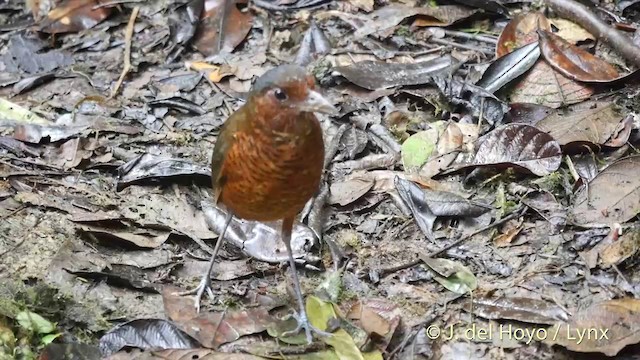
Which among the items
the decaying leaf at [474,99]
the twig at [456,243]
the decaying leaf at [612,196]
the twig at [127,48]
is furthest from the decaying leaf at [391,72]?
the twig at [127,48]

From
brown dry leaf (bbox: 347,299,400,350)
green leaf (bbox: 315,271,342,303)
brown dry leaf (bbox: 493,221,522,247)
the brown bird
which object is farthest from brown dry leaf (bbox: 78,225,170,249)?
brown dry leaf (bbox: 493,221,522,247)

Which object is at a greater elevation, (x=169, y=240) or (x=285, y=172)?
(x=285, y=172)

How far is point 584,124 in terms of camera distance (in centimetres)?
507

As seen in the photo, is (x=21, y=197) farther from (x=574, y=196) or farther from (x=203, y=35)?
(x=574, y=196)

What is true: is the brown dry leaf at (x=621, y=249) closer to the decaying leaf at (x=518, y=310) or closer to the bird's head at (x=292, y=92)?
the decaying leaf at (x=518, y=310)

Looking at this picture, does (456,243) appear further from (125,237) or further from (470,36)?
(470,36)

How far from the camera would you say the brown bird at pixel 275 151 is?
3664 millimetres

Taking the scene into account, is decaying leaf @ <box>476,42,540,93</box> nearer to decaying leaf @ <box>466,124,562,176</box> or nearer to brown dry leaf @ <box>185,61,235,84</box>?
decaying leaf @ <box>466,124,562,176</box>

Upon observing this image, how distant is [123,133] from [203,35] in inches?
54.9

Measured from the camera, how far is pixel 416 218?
480 centimetres

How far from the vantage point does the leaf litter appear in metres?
4.07

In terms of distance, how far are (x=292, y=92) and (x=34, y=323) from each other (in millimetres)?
1766

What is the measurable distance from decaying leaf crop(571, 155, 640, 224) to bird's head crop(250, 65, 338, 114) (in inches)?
69.7

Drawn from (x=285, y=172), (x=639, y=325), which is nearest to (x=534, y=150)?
(x=639, y=325)
